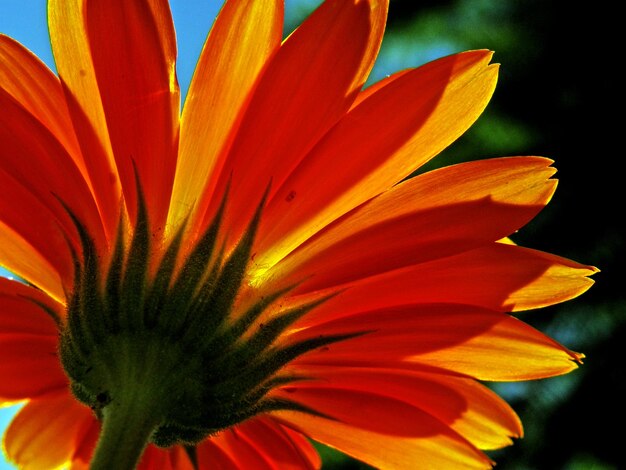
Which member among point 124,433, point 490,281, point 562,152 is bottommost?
point 124,433

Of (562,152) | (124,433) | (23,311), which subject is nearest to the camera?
(124,433)

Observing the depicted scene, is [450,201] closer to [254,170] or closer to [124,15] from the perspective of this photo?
[254,170]

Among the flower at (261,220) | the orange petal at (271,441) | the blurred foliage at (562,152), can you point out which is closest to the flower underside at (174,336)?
the flower at (261,220)

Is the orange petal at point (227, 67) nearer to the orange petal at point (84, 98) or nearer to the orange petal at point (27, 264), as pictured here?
the orange petal at point (84, 98)

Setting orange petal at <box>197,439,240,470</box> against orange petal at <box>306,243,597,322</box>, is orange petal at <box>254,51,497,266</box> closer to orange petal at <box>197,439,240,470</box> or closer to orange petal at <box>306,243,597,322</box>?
orange petal at <box>306,243,597,322</box>

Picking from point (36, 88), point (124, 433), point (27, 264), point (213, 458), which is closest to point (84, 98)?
point (36, 88)

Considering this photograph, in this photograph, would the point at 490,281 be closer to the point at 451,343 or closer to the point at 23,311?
the point at 451,343

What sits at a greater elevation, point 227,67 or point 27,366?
point 227,67
